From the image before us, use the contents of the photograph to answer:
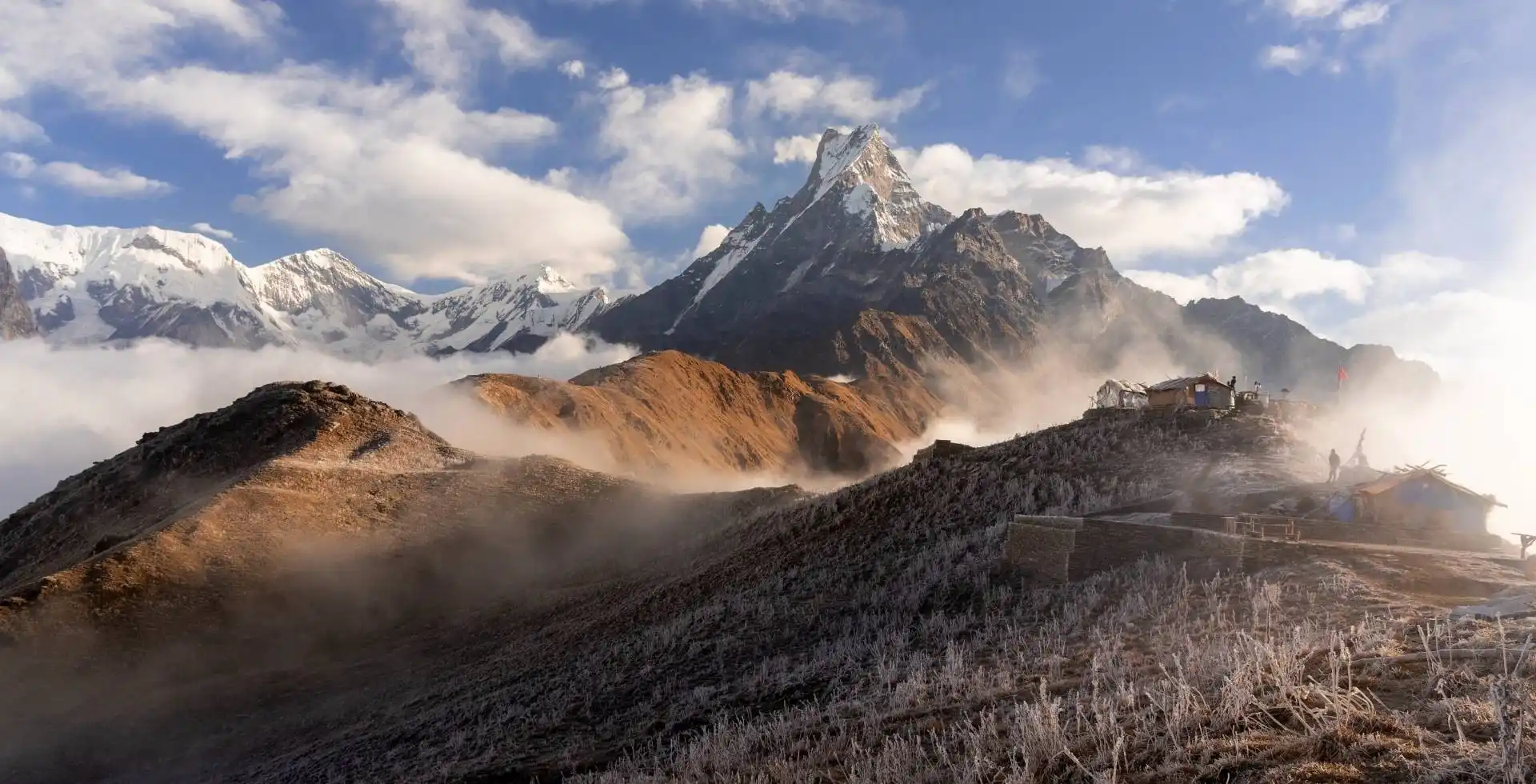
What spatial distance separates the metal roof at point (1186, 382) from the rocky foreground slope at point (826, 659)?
4169 mm

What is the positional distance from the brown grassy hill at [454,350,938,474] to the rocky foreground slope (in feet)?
120

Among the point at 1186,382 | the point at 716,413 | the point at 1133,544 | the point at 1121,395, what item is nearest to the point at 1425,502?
the point at 1133,544

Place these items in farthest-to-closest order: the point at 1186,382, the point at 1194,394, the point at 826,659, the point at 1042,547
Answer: the point at 1186,382 → the point at 1194,394 → the point at 1042,547 → the point at 826,659

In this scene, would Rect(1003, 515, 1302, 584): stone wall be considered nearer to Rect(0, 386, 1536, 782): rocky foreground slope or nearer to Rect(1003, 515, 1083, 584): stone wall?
Rect(1003, 515, 1083, 584): stone wall

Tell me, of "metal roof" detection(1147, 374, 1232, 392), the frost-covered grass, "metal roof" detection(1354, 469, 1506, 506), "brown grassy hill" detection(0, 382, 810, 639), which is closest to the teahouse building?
"metal roof" detection(1147, 374, 1232, 392)

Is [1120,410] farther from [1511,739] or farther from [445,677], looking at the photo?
[1511,739]

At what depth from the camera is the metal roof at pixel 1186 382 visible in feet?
103

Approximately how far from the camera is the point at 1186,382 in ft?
107

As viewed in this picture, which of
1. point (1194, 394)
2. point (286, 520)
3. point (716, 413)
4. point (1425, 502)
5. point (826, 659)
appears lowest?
point (826, 659)

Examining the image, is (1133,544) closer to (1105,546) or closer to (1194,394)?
(1105,546)

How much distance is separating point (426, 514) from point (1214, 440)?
3341 centimetres

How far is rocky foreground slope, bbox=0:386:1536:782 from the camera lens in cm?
599

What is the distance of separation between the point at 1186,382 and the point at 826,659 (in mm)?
25523

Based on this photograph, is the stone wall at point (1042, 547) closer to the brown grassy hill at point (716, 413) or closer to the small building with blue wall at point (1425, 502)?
the small building with blue wall at point (1425, 502)
